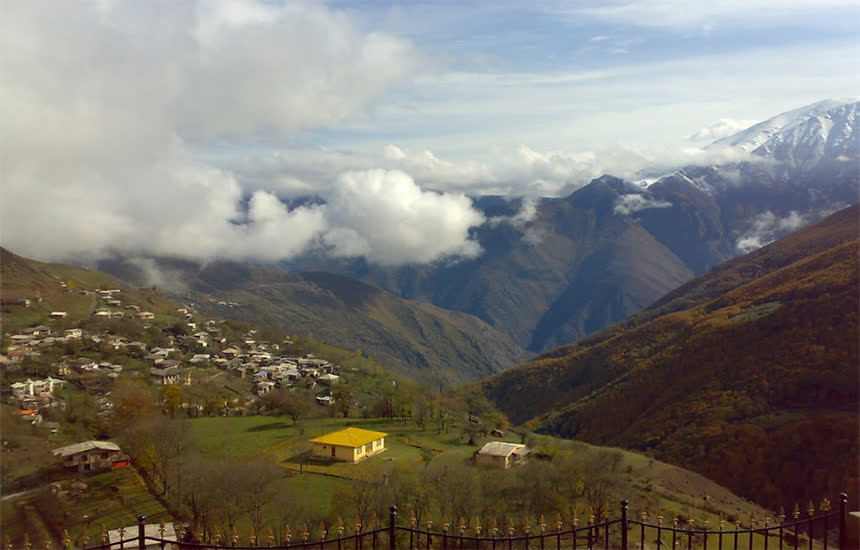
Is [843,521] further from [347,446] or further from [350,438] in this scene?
[350,438]

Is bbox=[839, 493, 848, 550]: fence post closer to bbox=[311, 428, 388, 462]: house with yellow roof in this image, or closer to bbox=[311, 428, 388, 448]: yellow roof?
bbox=[311, 428, 388, 462]: house with yellow roof

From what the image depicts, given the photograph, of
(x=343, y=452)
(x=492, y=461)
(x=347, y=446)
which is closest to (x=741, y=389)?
(x=492, y=461)

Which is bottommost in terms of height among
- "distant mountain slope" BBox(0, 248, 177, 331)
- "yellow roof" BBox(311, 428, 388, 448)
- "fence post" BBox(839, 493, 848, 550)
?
"yellow roof" BBox(311, 428, 388, 448)

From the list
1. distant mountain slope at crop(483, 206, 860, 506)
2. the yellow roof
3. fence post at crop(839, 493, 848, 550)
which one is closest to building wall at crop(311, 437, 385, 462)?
the yellow roof

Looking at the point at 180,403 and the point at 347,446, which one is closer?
the point at 347,446

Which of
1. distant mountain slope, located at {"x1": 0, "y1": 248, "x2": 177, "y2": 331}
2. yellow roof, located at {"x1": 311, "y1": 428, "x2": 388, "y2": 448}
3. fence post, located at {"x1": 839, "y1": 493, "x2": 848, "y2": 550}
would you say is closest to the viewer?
fence post, located at {"x1": 839, "y1": 493, "x2": 848, "y2": 550}

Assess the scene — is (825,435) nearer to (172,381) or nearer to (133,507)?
(133,507)

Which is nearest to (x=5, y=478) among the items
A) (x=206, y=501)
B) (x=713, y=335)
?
(x=206, y=501)
